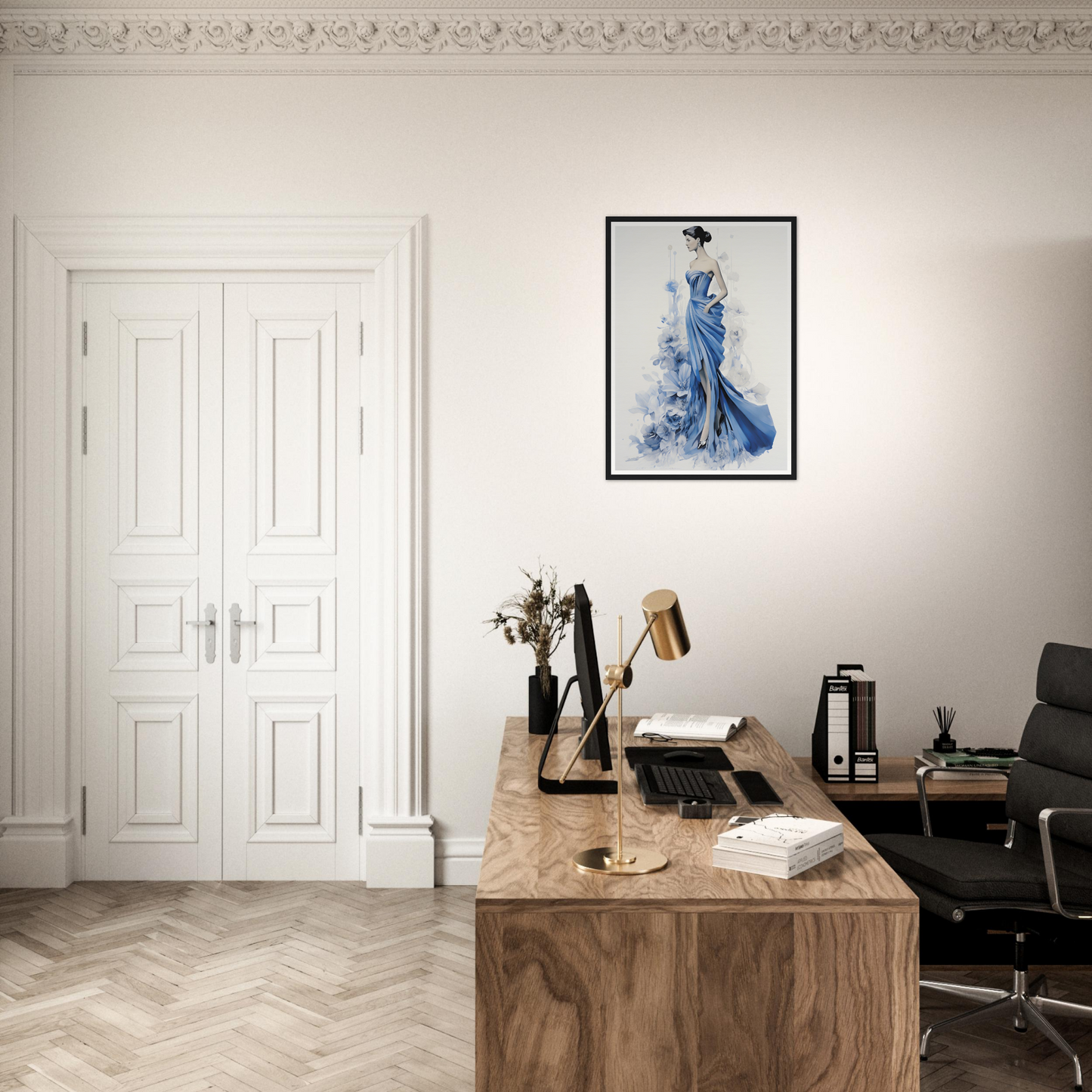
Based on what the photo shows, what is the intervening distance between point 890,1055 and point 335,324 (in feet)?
10.4

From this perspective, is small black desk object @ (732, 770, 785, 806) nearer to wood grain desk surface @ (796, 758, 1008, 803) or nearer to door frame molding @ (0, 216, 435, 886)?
wood grain desk surface @ (796, 758, 1008, 803)

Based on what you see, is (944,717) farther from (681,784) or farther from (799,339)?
(681,784)

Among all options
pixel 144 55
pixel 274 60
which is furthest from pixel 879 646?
pixel 144 55

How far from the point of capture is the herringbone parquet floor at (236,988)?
99.1 inches

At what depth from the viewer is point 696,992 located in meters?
1.71

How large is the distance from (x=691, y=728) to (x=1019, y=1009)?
117 centimetres

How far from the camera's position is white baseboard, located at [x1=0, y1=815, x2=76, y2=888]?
3777 mm

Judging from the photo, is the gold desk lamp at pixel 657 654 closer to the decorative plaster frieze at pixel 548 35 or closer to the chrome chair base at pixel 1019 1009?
the chrome chair base at pixel 1019 1009

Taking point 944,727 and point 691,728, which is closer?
point 691,728

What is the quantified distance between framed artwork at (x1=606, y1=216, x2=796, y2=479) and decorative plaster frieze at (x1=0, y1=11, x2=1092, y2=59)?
693mm

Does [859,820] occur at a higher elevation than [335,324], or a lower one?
lower

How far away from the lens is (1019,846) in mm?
3000

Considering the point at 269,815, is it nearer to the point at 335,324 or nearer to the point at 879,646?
the point at 335,324

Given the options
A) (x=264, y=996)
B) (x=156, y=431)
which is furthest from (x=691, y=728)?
(x=156, y=431)
